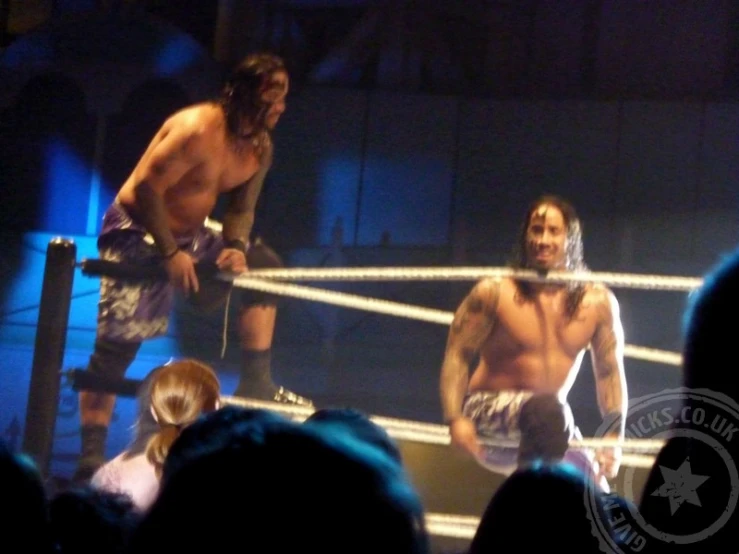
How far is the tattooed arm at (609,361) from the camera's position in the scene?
1913 millimetres

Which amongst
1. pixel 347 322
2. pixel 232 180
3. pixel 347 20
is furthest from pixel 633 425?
pixel 347 20

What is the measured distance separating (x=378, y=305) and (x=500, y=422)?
413 mm

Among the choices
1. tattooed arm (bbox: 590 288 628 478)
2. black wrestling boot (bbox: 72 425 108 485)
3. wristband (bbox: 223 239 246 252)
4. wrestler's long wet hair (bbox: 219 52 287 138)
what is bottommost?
black wrestling boot (bbox: 72 425 108 485)

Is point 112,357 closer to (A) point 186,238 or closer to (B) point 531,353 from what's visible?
(A) point 186,238

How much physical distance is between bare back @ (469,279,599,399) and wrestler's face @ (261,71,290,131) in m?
0.72

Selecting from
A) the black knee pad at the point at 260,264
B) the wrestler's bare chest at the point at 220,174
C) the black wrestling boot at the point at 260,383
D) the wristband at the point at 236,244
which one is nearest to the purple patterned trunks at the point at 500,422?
the black wrestling boot at the point at 260,383

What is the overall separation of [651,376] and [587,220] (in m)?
0.41

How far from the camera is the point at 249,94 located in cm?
213

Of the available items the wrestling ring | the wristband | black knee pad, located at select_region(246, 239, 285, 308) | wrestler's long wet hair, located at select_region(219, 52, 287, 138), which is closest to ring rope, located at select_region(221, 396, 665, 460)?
the wrestling ring

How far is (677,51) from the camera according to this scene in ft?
7.32

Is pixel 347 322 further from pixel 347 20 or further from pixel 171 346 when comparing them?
pixel 347 20

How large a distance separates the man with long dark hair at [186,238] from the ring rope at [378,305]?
4 cm

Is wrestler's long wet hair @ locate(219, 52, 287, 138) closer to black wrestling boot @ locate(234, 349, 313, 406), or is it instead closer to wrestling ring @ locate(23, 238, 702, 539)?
wrestling ring @ locate(23, 238, 702, 539)

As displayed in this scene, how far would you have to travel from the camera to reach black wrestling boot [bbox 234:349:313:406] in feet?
6.72
